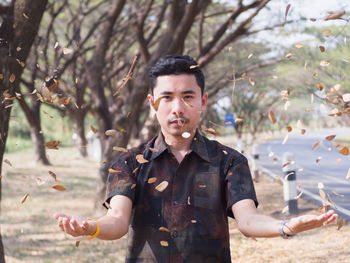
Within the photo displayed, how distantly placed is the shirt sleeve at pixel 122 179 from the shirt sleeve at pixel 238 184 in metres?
0.47

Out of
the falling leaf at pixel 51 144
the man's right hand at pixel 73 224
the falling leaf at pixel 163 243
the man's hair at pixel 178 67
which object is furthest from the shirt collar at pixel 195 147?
the falling leaf at pixel 51 144

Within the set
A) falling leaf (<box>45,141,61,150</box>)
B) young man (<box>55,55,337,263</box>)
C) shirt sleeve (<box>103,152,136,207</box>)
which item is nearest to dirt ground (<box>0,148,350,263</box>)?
falling leaf (<box>45,141,61,150</box>)

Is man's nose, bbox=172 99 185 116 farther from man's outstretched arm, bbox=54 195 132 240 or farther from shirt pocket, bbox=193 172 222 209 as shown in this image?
man's outstretched arm, bbox=54 195 132 240

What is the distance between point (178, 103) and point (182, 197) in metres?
0.46

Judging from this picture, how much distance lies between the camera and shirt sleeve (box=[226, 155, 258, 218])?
2117 mm

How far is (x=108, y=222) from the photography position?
197cm

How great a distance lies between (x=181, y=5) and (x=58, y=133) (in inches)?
1832

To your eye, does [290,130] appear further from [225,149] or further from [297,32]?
[297,32]

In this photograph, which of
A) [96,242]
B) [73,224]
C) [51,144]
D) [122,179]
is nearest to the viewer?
[73,224]

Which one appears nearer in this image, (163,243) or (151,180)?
(163,243)

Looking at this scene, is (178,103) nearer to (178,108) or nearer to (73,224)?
(178,108)

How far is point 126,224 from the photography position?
81.9 inches

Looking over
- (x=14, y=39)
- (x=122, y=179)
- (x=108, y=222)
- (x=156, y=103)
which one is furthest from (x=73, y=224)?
(x=14, y=39)

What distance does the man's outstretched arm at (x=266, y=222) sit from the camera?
1700mm
